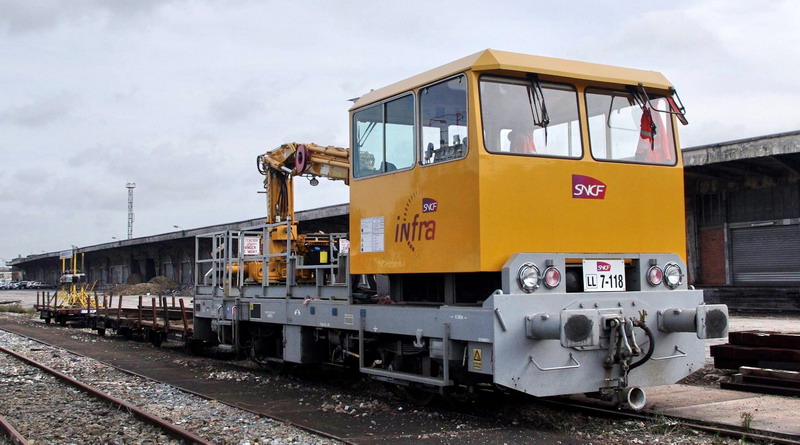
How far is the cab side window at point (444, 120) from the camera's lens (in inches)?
296

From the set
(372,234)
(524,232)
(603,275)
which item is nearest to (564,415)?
(603,275)

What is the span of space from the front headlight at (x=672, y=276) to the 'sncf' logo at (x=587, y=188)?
3.58 ft

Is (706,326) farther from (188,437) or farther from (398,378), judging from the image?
(188,437)

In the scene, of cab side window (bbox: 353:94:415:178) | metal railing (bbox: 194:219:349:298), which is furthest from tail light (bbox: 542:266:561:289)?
metal railing (bbox: 194:219:349:298)

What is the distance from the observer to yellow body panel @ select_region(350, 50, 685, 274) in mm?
7301

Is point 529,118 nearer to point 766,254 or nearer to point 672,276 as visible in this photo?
point 672,276

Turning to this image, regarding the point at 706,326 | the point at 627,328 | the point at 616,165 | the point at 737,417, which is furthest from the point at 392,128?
the point at 737,417

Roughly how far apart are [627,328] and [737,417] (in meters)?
1.57

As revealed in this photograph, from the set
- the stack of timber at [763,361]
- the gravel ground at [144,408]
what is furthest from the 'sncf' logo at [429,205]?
the stack of timber at [763,361]

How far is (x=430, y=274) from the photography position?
847 cm

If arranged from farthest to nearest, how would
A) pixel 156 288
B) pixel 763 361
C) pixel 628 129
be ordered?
1. pixel 156 288
2. pixel 763 361
3. pixel 628 129

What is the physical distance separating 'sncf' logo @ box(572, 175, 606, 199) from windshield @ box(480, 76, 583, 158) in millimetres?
254

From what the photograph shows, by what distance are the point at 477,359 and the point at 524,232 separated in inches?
51.3

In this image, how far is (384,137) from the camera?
870cm
